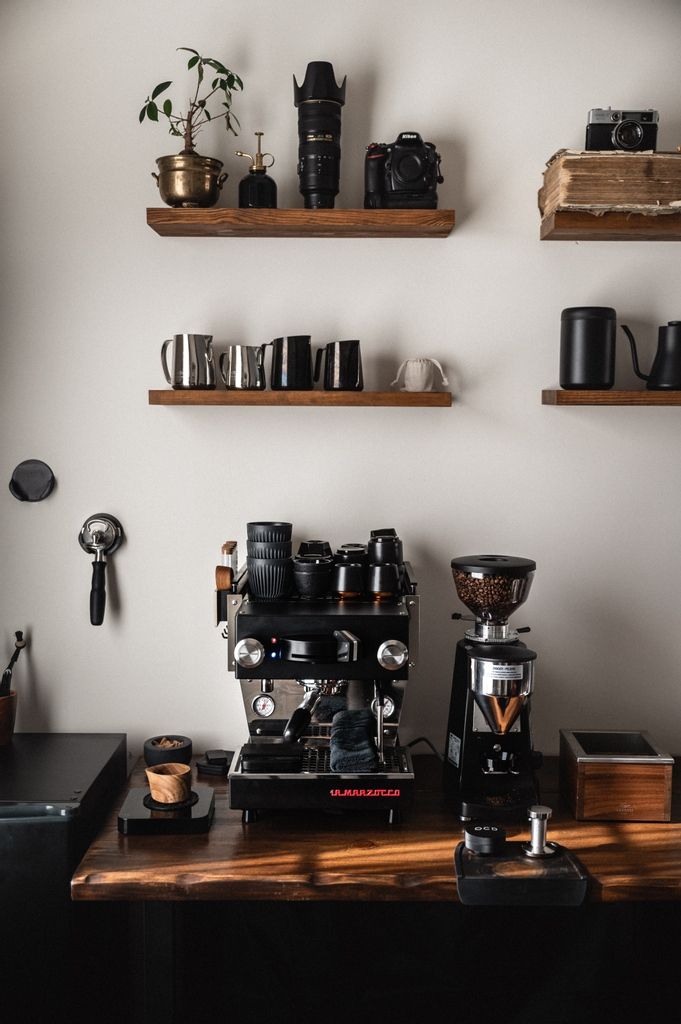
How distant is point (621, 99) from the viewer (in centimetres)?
226

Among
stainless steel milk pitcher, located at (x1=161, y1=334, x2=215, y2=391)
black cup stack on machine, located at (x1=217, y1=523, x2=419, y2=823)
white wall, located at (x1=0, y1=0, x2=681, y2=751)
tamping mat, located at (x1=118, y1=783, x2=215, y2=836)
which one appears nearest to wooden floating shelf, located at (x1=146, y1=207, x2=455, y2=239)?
white wall, located at (x1=0, y1=0, x2=681, y2=751)

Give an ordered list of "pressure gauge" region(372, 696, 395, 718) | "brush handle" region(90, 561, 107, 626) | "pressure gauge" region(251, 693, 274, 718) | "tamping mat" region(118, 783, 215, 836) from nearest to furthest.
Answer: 1. "tamping mat" region(118, 783, 215, 836)
2. "pressure gauge" region(372, 696, 395, 718)
3. "pressure gauge" region(251, 693, 274, 718)
4. "brush handle" region(90, 561, 107, 626)

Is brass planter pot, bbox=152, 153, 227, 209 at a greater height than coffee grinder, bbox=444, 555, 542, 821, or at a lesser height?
greater

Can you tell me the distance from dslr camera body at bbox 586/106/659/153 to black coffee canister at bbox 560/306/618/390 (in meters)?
0.36

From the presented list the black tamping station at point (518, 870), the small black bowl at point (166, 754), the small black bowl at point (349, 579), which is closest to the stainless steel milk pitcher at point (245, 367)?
the small black bowl at point (349, 579)

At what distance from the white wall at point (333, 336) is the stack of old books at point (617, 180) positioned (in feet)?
0.73

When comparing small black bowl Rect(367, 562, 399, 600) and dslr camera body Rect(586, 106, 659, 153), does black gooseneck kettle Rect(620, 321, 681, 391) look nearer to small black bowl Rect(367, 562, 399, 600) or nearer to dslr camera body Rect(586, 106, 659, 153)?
dslr camera body Rect(586, 106, 659, 153)

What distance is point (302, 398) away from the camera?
2.14m

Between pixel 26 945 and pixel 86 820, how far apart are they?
0.84ft

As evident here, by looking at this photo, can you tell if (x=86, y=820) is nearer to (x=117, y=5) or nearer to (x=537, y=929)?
(x=537, y=929)

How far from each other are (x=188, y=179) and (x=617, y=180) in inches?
37.5

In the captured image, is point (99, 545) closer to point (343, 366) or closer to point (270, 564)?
point (270, 564)

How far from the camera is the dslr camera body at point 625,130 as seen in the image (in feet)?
6.84

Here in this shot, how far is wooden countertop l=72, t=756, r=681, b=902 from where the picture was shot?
1.70 m
